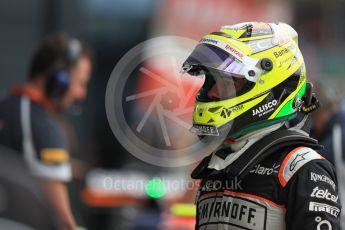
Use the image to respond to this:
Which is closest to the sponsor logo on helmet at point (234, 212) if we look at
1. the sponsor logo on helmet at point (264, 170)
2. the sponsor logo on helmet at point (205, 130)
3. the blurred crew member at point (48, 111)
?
the sponsor logo on helmet at point (264, 170)

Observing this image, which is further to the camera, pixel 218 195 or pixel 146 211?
pixel 146 211

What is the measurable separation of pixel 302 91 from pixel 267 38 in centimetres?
25

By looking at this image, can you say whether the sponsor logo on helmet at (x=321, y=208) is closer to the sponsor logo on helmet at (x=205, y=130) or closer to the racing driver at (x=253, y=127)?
the racing driver at (x=253, y=127)

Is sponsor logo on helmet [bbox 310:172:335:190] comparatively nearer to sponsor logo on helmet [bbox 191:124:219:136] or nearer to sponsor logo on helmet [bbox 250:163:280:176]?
sponsor logo on helmet [bbox 250:163:280:176]

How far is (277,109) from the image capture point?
3334 millimetres

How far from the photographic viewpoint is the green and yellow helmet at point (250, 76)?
333 centimetres

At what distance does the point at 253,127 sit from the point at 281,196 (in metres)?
0.33

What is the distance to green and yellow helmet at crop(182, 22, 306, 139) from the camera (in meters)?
3.33

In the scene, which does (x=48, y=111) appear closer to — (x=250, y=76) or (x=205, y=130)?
(x=205, y=130)

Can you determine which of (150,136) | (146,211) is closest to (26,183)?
(150,136)

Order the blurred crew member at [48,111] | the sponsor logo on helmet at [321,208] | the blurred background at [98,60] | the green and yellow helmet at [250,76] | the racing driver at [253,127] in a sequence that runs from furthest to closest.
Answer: the blurred background at [98,60], the blurred crew member at [48,111], the green and yellow helmet at [250,76], the racing driver at [253,127], the sponsor logo on helmet at [321,208]

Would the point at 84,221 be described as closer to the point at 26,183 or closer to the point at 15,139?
the point at 15,139

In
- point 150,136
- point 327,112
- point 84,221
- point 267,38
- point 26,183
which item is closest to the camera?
point 26,183

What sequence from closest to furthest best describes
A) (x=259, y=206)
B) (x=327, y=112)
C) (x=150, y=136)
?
(x=259, y=206)
(x=150, y=136)
(x=327, y=112)
